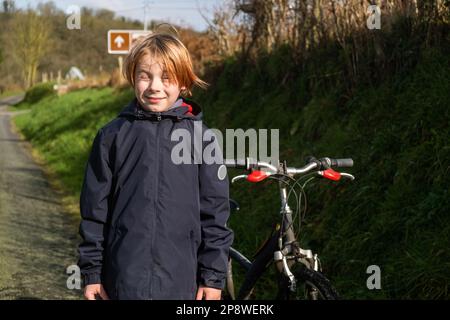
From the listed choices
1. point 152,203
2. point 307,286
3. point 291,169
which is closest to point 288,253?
point 307,286

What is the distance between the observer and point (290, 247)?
11.6ft

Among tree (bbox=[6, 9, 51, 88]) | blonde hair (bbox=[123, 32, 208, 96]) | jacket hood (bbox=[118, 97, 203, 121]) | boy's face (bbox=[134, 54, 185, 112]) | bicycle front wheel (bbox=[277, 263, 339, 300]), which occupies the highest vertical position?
tree (bbox=[6, 9, 51, 88])

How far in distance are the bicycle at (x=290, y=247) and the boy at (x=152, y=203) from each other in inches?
26.9

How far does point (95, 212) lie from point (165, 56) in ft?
2.14

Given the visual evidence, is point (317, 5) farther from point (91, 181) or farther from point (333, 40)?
point (91, 181)

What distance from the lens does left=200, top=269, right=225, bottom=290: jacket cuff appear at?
8.33 feet

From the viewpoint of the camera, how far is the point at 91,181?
8.18ft

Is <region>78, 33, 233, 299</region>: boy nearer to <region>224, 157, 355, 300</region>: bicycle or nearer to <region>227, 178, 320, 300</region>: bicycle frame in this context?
<region>224, 157, 355, 300</region>: bicycle

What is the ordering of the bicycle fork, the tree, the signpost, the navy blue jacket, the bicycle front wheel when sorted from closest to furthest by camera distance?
the navy blue jacket, the bicycle front wheel, the bicycle fork, the signpost, the tree

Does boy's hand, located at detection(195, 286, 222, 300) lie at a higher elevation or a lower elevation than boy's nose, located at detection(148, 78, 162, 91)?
lower

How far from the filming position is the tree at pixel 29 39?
Result: 5847cm

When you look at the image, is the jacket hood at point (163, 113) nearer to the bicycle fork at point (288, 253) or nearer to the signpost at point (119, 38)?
the bicycle fork at point (288, 253)

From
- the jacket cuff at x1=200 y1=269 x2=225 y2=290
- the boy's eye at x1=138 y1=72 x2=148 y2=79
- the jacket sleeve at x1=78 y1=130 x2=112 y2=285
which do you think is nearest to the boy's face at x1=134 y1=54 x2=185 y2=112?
the boy's eye at x1=138 y1=72 x2=148 y2=79

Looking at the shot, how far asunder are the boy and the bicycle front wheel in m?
0.91
